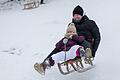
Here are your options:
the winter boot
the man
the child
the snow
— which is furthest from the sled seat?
the winter boot

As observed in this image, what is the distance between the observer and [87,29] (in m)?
7.97

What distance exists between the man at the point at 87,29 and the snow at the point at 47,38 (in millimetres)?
608

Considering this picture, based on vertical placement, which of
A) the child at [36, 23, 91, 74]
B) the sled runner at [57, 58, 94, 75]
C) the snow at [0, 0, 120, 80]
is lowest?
the snow at [0, 0, 120, 80]

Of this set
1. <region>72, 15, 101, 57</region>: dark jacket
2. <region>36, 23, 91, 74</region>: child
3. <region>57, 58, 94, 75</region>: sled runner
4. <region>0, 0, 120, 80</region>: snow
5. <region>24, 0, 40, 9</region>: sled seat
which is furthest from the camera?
<region>24, 0, 40, 9</region>: sled seat

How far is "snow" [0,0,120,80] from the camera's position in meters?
8.11

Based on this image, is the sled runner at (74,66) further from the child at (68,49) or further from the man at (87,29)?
the man at (87,29)

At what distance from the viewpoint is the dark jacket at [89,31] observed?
25.4 ft

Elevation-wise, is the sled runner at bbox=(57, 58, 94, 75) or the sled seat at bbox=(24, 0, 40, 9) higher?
the sled runner at bbox=(57, 58, 94, 75)

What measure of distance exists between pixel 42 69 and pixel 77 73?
37.6 inches

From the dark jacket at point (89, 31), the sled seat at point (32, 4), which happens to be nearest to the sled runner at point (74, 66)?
the dark jacket at point (89, 31)

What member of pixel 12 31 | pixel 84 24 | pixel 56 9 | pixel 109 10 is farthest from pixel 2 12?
pixel 84 24

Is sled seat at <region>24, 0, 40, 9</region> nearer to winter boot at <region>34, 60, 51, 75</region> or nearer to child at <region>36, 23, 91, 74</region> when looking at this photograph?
child at <region>36, 23, 91, 74</region>

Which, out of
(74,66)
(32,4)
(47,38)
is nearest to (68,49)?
(74,66)

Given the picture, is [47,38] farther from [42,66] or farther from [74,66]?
[42,66]
